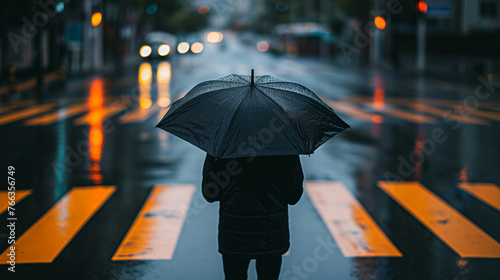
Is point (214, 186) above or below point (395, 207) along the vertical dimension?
above

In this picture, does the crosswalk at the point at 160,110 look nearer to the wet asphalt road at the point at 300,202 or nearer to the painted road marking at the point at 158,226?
the wet asphalt road at the point at 300,202

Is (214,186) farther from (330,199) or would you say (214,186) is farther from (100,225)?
(330,199)

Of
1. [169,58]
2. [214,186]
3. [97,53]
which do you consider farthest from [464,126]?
[169,58]

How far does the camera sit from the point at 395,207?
26.8ft

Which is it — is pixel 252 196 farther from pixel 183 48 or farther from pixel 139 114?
pixel 183 48

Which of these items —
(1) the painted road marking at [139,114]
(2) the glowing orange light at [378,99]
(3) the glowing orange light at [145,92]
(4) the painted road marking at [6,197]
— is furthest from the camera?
(3) the glowing orange light at [145,92]

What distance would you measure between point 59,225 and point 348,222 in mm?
3191

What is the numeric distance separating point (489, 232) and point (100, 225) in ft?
13.8

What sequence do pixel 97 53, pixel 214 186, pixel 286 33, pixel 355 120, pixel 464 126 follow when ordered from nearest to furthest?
1. pixel 214 186
2. pixel 464 126
3. pixel 355 120
4. pixel 97 53
5. pixel 286 33

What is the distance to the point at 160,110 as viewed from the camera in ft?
63.1

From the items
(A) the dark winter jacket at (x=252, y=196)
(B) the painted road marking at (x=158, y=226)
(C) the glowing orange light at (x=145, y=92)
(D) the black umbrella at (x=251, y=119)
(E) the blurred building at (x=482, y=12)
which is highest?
(E) the blurred building at (x=482, y=12)

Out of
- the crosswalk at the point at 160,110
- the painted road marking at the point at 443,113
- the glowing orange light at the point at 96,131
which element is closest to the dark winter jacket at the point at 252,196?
the glowing orange light at the point at 96,131

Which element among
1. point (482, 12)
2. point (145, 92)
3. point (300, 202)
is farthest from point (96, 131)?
point (482, 12)

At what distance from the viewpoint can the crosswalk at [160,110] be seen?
1681 centimetres
